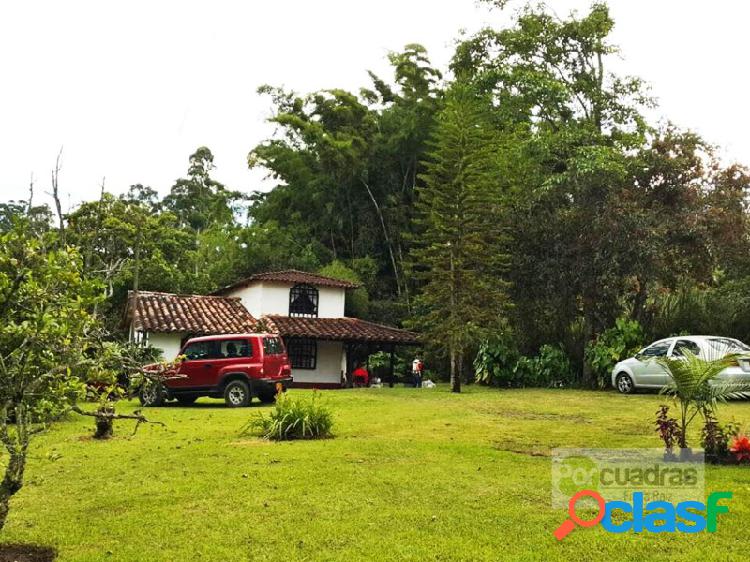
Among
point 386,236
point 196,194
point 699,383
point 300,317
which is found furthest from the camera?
point 196,194

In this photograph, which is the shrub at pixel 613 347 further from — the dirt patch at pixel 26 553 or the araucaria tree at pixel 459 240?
the dirt patch at pixel 26 553

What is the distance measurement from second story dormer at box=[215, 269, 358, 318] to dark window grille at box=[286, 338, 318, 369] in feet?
3.85

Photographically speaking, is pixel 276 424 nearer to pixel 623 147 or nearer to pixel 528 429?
pixel 528 429

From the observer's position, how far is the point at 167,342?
21953 mm

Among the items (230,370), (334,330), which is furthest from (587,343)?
(230,370)

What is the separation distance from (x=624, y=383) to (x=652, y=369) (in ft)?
3.58

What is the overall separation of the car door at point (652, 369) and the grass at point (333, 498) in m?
→ 6.62

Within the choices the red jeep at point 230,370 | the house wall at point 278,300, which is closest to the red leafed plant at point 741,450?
the red jeep at point 230,370

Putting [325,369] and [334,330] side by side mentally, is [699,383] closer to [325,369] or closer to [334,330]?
[334,330]

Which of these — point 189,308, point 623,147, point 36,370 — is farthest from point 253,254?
point 36,370

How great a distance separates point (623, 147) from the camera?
2522 centimetres

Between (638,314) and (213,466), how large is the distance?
18.9 metres

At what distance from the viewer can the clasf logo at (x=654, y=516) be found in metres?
5.05

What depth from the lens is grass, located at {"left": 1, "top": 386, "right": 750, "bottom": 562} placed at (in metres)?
4.73
